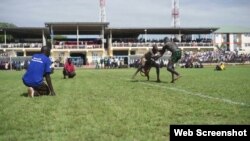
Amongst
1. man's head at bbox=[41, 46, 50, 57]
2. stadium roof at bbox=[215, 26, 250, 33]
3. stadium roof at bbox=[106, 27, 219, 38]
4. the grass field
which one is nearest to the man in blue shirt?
man's head at bbox=[41, 46, 50, 57]

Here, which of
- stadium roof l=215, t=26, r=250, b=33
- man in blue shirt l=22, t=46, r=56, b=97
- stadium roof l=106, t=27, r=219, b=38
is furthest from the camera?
stadium roof l=215, t=26, r=250, b=33

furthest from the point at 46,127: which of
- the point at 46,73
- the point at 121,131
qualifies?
the point at 46,73

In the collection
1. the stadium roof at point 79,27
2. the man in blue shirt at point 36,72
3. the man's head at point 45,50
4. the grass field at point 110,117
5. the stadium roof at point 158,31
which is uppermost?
the stadium roof at point 79,27

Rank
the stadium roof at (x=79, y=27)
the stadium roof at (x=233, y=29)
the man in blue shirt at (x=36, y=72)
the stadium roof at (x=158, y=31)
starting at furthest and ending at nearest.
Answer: the stadium roof at (x=233, y=29), the stadium roof at (x=158, y=31), the stadium roof at (x=79, y=27), the man in blue shirt at (x=36, y=72)

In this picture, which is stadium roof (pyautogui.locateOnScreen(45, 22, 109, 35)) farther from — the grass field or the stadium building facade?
the grass field

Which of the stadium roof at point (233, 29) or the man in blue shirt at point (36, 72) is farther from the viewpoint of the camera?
the stadium roof at point (233, 29)

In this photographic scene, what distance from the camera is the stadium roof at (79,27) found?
6200cm

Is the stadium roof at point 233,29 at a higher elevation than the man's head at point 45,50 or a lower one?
higher

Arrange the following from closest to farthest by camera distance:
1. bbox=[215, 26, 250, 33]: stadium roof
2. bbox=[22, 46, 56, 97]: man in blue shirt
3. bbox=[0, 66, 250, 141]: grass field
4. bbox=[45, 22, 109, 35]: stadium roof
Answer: bbox=[0, 66, 250, 141]: grass field, bbox=[22, 46, 56, 97]: man in blue shirt, bbox=[45, 22, 109, 35]: stadium roof, bbox=[215, 26, 250, 33]: stadium roof

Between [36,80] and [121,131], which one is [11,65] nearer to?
[36,80]

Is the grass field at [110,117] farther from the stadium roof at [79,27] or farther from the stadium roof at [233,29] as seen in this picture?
the stadium roof at [233,29]

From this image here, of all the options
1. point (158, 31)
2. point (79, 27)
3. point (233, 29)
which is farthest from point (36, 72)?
point (233, 29)

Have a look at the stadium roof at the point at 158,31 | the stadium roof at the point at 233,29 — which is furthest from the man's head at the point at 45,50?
the stadium roof at the point at 233,29

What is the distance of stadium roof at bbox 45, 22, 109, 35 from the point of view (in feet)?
203
